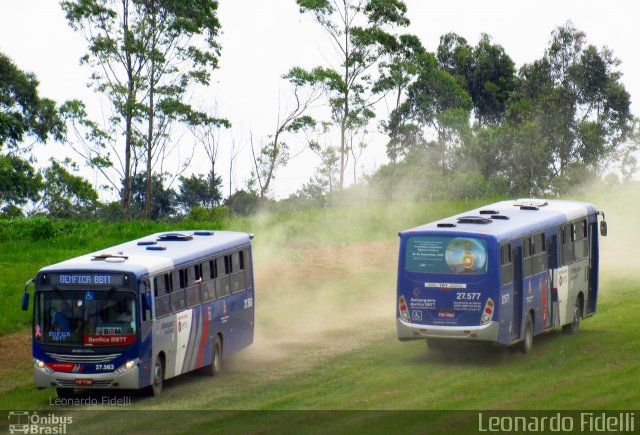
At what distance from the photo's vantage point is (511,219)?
30859 millimetres

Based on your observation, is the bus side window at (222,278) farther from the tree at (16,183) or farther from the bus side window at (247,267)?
the tree at (16,183)

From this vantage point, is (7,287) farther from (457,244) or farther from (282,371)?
(457,244)

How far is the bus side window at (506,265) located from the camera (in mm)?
28656

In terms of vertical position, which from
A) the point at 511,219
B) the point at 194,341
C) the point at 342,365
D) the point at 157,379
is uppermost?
the point at 511,219

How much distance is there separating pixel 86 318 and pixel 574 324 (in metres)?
14.3

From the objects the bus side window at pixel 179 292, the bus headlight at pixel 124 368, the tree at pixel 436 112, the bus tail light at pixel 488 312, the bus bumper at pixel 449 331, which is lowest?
the bus headlight at pixel 124 368

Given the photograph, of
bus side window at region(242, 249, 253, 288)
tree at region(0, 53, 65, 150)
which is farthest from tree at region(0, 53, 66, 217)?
bus side window at region(242, 249, 253, 288)

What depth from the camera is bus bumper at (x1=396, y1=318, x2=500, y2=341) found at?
1110 inches

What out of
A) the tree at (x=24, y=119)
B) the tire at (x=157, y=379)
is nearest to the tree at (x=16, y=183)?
the tree at (x=24, y=119)

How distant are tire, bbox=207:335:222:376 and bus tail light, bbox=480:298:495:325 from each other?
6.31m

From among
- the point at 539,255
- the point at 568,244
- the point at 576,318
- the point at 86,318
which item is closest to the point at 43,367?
the point at 86,318

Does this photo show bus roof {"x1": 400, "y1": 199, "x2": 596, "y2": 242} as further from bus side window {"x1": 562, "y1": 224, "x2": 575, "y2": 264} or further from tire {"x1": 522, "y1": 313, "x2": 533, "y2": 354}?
tire {"x1": 522, "y1": 313, "x2": 533, "y2": 354}

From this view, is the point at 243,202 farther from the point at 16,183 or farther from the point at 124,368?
the point at 124,368

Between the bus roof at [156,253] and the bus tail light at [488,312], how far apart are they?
21.7 ft
